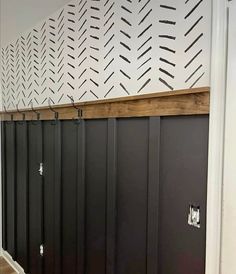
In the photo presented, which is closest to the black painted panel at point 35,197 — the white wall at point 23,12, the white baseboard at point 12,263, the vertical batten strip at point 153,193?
the white baseboard at point 12,263

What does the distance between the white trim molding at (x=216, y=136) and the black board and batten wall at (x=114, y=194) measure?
5cm

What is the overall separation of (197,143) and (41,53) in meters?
2.00

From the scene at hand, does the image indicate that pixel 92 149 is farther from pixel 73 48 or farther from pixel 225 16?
pixel 225 16

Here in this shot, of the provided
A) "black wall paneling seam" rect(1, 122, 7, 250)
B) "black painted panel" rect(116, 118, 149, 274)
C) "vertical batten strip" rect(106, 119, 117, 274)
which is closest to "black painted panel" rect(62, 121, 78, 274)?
"vertical batten strip" rect(106, 119, 117, 274)

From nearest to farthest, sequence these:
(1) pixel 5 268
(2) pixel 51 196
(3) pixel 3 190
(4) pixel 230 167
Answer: (4) pixel 230 167
(2) pixel 51 196
(1) pixel 5 268
(3) pixel 3 190

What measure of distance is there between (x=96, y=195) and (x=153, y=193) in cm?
57

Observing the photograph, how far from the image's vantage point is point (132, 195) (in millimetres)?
1661

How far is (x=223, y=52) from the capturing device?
116 centimetres

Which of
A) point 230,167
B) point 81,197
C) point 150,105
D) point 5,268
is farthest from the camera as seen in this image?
point 5,268

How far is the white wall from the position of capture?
2.25m

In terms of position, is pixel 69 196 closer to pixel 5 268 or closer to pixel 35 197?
pixel 35 197

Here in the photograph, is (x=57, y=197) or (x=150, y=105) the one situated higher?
(x=150, y=105)

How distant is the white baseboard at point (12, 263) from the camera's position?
3244 mm

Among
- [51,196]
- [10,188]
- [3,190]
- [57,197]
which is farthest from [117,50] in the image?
[3,190]
